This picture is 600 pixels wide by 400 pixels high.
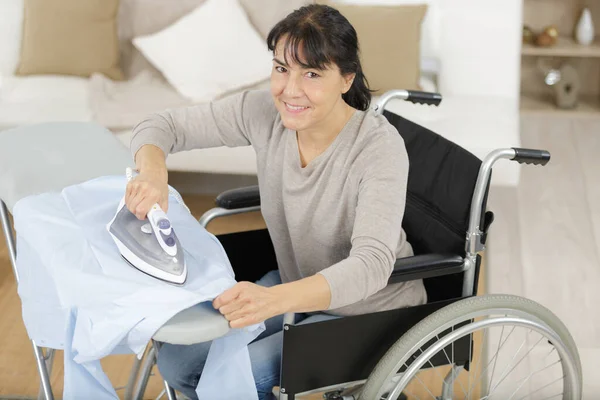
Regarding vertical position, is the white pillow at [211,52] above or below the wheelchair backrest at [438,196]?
above

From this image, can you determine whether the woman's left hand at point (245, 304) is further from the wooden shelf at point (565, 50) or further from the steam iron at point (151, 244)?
the wooden shelf at point (565, 50)

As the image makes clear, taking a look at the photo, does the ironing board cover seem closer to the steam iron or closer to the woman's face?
the steam iron

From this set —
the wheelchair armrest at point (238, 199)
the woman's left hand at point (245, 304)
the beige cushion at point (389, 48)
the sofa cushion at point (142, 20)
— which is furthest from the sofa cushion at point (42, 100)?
the woman's left hand at point (245, 304)

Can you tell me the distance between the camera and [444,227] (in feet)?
6.08

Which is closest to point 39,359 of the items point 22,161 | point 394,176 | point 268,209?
point 22,161

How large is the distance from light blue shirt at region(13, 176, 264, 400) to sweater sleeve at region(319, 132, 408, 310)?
162mm

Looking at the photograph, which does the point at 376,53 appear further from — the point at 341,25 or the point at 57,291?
the point at 57,291

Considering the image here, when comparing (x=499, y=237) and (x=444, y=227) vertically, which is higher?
(x=499, y=237)

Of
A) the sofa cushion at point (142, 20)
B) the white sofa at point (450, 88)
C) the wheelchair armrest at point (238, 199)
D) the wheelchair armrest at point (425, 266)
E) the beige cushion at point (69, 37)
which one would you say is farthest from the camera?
the sofa cushion at point (142, 20)

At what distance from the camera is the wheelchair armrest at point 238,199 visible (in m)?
1.94

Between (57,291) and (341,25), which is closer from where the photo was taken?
(57,291)

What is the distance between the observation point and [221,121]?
1850 millimetres

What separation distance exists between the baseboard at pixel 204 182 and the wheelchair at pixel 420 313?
1441mm

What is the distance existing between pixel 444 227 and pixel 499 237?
4.50 ft
